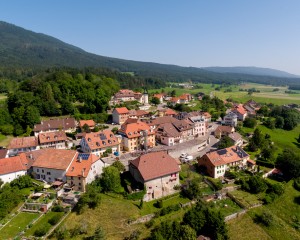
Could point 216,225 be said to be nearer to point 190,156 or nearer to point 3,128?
point 190,156

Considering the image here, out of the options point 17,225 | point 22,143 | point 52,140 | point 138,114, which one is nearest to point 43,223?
point 17,225

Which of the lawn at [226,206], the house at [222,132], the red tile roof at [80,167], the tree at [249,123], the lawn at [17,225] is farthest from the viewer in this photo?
the tree at [249,123]

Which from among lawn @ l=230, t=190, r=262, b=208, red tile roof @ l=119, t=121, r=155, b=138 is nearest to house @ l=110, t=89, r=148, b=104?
red tile roof @ l=119, t=121, r=155, b=138

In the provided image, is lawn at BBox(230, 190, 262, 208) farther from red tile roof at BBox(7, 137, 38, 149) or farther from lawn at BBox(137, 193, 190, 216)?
red tile roof at BBox(7, 137, 38, 149)

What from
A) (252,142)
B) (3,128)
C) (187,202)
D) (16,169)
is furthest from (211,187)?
(3,128)

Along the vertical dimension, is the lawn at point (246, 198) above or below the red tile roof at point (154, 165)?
below

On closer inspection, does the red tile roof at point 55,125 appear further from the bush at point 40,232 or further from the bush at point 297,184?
the bush at point 297,184

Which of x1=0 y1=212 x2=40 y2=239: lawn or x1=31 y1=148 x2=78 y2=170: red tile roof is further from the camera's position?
x1=31 y1=148 x2=78 y2=170: red tile roof

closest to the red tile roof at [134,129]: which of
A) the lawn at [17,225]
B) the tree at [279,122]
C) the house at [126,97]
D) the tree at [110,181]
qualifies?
the tree at [110,181]
